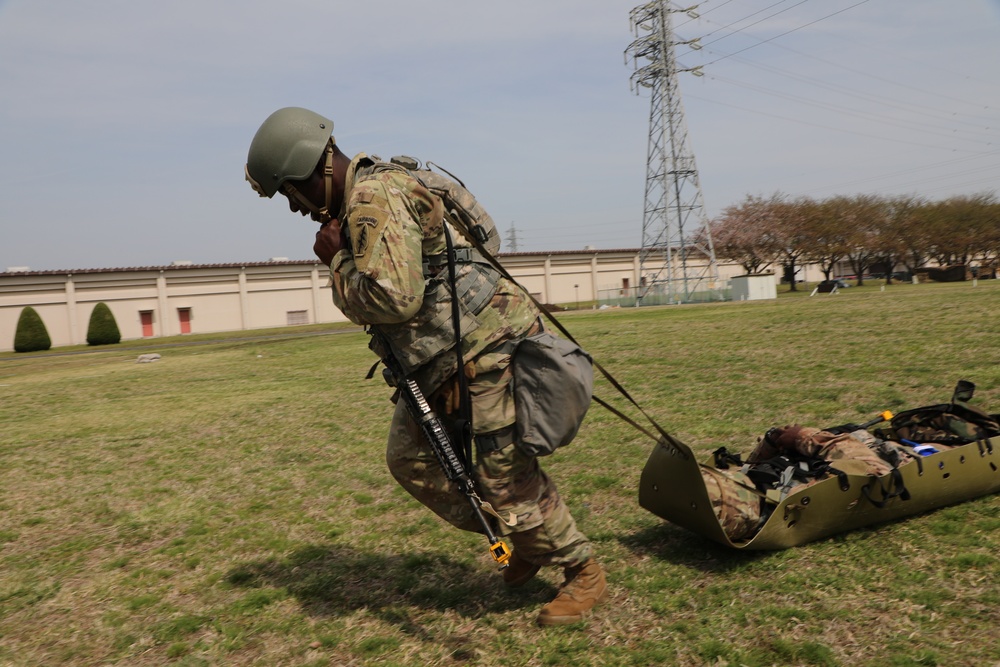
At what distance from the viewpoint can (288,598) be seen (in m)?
4.42

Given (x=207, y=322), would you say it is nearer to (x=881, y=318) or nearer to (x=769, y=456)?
(x=881, y=318)

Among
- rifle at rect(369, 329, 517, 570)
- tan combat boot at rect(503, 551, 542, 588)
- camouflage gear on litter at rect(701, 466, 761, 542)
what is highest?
rifle at rect(369, 329, 517, 570)

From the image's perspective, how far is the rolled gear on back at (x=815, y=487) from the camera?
4.09 m

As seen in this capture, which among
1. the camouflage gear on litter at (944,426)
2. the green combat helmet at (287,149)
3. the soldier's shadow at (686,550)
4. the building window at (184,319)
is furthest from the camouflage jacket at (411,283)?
the building window at (184,319)

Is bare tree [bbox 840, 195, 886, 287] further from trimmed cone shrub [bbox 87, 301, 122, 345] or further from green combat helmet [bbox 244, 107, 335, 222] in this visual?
green combat helmet [bbox 244, 107, 335, 222]

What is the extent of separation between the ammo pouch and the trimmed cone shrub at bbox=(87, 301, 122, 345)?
54.2m

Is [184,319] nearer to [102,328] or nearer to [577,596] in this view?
[102,328]

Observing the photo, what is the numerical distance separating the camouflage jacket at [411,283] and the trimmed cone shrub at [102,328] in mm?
53626

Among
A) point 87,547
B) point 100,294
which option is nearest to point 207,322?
point 100,294

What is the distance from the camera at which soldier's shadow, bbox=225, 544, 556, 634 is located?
4.14 meters

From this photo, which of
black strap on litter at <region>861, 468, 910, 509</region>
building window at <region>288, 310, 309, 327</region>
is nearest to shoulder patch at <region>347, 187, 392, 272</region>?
black strap on litter at <region>861, 468, 910, 509</region>

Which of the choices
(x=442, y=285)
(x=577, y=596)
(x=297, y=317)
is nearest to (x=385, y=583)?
(x=577, y=596)

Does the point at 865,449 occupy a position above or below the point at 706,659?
above

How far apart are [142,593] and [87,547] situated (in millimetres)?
1305
